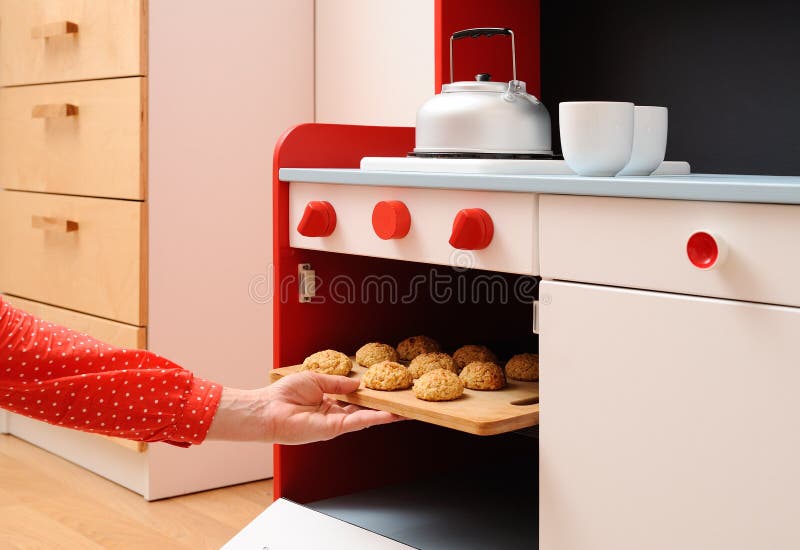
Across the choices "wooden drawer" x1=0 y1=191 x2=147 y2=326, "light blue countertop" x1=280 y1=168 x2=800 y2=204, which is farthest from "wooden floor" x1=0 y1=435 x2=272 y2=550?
"light blue countertop" x1=280 y1=168 x2=800 y2=204

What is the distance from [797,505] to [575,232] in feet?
1.08

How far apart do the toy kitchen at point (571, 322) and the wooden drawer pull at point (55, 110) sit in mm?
973

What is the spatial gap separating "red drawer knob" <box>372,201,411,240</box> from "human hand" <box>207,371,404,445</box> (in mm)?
192

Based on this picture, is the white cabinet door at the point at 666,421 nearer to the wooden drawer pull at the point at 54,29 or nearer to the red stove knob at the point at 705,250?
the red stove knob at the point at 705,250

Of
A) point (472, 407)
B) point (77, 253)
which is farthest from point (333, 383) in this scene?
point (77, 253)

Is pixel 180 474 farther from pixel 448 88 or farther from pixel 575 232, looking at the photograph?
pixel 575 232

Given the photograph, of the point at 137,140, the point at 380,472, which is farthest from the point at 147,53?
the point at 380,472

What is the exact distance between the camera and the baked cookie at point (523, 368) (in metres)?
1.34

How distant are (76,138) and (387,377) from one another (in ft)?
4.08

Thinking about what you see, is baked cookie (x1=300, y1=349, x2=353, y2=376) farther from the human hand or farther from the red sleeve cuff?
the red sleeve cuff

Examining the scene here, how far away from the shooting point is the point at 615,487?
100 centimetres

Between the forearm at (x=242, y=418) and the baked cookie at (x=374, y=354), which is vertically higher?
the baked cookie at (x=374, y=354)

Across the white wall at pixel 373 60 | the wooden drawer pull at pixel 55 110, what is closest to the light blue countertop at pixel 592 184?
the white wall at pixel 373 60

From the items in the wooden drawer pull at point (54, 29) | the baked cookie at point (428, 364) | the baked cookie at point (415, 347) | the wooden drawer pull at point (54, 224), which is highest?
the wooden drawer pull at point (54, 29)
